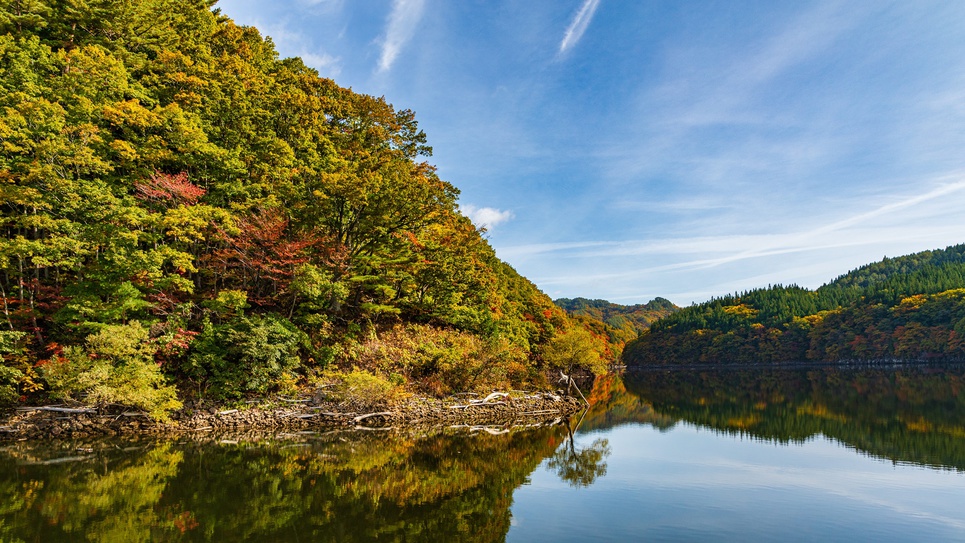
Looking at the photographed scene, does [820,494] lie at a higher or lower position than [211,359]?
lower

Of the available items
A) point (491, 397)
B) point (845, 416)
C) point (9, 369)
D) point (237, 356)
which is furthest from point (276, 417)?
point (845, 416)

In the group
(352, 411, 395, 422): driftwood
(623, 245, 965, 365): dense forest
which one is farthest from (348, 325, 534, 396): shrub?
(623, 245, 965, 365): dense forest

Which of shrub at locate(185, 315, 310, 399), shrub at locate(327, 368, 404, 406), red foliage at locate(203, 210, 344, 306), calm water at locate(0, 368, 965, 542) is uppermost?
red foliage at locate(203, 210, 344, 306)

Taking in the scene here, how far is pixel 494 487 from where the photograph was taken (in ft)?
48.9

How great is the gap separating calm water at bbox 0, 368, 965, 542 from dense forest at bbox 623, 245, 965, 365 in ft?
327

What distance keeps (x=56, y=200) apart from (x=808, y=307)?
164907 mm

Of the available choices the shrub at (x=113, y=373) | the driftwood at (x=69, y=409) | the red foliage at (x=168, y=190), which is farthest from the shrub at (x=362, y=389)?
the red foliage at (x=168, y=190)

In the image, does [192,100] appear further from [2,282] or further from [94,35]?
[2,282]

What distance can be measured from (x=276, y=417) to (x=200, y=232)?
37.6ft

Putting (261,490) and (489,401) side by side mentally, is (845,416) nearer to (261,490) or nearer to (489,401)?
(489,401)

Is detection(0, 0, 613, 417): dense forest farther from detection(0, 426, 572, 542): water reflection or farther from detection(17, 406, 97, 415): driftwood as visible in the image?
detection(0, 426, 572, 542): water reflection

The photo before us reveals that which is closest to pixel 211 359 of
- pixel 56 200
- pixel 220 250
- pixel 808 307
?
pixel 220 250

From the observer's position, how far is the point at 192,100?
29094 millimetres

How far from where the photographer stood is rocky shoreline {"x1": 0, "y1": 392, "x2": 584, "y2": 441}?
21734 mm
